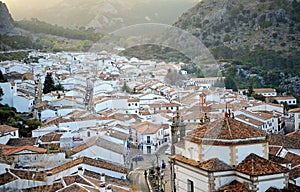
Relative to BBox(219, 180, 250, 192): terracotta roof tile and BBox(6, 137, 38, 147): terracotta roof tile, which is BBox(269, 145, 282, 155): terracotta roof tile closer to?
BBox(219, 180, 250, 192): terracotta roof tile

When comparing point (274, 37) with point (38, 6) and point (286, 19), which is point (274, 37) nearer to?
point (286, 19)

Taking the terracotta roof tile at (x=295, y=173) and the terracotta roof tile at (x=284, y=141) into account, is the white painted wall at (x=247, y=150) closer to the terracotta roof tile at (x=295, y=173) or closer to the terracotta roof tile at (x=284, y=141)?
the terracotta roof tile at (x=295, y=173)

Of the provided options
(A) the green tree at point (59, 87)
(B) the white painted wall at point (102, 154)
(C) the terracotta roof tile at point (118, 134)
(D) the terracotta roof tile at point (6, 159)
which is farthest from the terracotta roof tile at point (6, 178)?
(A) the green tree at point (59, 87)

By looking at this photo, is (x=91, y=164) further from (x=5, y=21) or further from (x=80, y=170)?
(x=5, y=21)

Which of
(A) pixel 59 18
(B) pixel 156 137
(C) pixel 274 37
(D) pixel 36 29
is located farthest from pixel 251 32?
(B) pixel 156 137

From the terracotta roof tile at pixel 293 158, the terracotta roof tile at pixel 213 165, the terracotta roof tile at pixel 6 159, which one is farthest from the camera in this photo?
the terracotta roof tile at pixel 293 158

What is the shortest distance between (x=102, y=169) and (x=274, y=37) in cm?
5060

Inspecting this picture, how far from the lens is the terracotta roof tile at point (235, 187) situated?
7852 millimetres

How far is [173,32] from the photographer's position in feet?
31.6

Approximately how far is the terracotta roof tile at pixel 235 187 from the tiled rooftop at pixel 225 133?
724 millimetres

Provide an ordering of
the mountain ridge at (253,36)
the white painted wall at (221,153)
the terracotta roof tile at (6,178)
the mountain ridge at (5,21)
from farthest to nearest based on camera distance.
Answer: the mountain ridge at (5,21), the mountain ridge at (253,36), the terracotta roof tile at (6,178), the white painted wall at (221,153)

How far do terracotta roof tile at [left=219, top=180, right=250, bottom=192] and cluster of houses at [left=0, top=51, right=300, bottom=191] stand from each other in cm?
4

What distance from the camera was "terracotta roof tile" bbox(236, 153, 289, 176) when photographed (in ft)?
25.8

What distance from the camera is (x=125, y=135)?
17.3 meters
